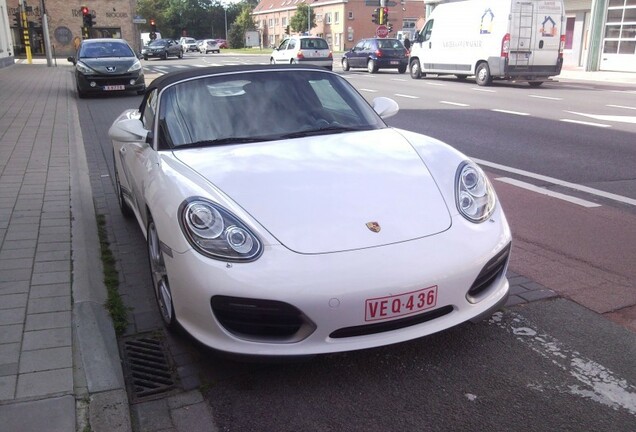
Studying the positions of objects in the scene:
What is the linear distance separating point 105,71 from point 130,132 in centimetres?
1412

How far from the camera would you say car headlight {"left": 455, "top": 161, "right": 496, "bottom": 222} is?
327 centimetres

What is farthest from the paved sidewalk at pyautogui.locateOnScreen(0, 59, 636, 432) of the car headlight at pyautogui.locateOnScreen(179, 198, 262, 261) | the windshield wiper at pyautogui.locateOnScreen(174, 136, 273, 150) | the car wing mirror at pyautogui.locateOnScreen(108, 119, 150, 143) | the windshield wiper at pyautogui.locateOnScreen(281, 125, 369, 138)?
the windshield wiper at pyautogui.locateOnScreen(281, 125, 369, 138)

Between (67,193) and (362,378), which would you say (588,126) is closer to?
(67,193)

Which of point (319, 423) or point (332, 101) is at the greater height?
point (332, 101)

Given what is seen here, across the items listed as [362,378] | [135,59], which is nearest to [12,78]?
[135,59]

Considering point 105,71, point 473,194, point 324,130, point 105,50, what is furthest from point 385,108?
point 105,50

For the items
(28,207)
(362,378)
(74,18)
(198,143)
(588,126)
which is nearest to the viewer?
(362,378)

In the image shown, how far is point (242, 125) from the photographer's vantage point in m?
4.08

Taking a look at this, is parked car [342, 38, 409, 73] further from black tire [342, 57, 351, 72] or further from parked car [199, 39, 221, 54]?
parked car [199, 39, 221, 54]

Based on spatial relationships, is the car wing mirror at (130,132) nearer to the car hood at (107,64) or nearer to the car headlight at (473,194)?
the car headlight at (473,194)

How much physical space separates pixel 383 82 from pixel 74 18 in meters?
43.7

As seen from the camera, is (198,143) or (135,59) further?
(135,59)

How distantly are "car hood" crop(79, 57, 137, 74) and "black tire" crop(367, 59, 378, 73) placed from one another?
13.4 m

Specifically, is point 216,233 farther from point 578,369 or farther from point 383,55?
point 383,55
